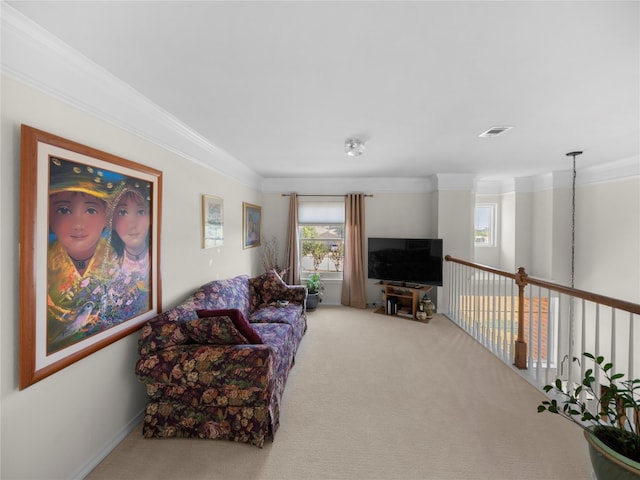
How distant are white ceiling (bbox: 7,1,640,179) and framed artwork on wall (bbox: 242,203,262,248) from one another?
5.53ft

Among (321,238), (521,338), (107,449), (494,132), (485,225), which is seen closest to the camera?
(107,449)

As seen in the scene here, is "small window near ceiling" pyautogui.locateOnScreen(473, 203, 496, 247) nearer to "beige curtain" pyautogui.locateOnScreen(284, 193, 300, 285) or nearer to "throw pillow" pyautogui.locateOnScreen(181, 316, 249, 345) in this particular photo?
"beige curtain" pyautogui.locateOnScreen(284, 193, 300, 285)

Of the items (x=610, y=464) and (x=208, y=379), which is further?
(x=208, y=379)

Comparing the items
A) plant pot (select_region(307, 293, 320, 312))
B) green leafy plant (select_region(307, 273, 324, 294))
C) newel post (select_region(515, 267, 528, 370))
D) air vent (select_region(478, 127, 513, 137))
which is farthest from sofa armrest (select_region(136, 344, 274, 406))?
green leafy plant (select_region(307, 273, 324, 294))

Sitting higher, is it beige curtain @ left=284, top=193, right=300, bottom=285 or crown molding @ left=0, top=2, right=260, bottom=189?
crown molding @ left=0, top=2, right=260, bottom=189

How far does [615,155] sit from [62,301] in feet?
19.0

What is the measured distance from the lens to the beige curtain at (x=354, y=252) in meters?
5.26

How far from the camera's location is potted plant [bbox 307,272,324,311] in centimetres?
508

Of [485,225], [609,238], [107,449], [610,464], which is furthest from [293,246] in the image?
[609,238]

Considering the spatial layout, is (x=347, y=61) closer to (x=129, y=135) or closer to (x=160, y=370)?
(x=129, y=135)

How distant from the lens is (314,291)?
523 centimetres

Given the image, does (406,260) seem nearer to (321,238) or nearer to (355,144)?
(321,238)

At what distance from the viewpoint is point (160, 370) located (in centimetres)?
191

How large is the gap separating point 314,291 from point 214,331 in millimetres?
3323
